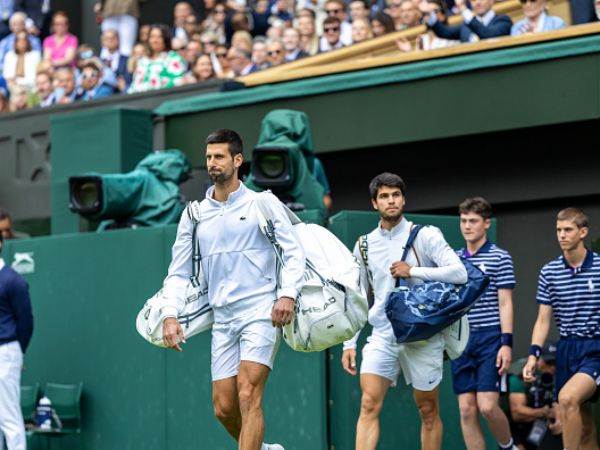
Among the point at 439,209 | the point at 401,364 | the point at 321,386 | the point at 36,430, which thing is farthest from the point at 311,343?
the point at 439,209

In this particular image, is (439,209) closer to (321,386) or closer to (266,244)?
(321,386)

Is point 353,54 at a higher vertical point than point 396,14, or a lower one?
lower

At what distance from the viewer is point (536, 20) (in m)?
14.4

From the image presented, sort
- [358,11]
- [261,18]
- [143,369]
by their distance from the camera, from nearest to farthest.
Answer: [143,369], [358,11], [261,18]

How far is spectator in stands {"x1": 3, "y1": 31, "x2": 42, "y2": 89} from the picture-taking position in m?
21.0

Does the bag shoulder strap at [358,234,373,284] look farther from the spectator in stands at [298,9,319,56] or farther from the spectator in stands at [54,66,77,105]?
the spectator in stands at [54,66,77,105]

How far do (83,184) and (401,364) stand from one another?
177 inches

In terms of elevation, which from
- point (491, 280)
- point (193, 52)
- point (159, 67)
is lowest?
point (491, 280)

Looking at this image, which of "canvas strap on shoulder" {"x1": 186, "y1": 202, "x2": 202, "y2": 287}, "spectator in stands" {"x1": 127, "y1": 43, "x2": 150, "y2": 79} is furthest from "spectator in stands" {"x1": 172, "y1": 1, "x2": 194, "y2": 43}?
"canvas strap on shoulder" {"x1": 186, "y1": 202, "x2": 202, "y2": 287}

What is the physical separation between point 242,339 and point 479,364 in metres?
2.61

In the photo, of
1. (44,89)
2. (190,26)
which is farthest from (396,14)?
(44,89)

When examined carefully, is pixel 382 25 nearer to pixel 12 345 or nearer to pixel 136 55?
pixel 136 55

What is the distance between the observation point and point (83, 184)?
13898 mm

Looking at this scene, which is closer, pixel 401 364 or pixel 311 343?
pixel 311 343
